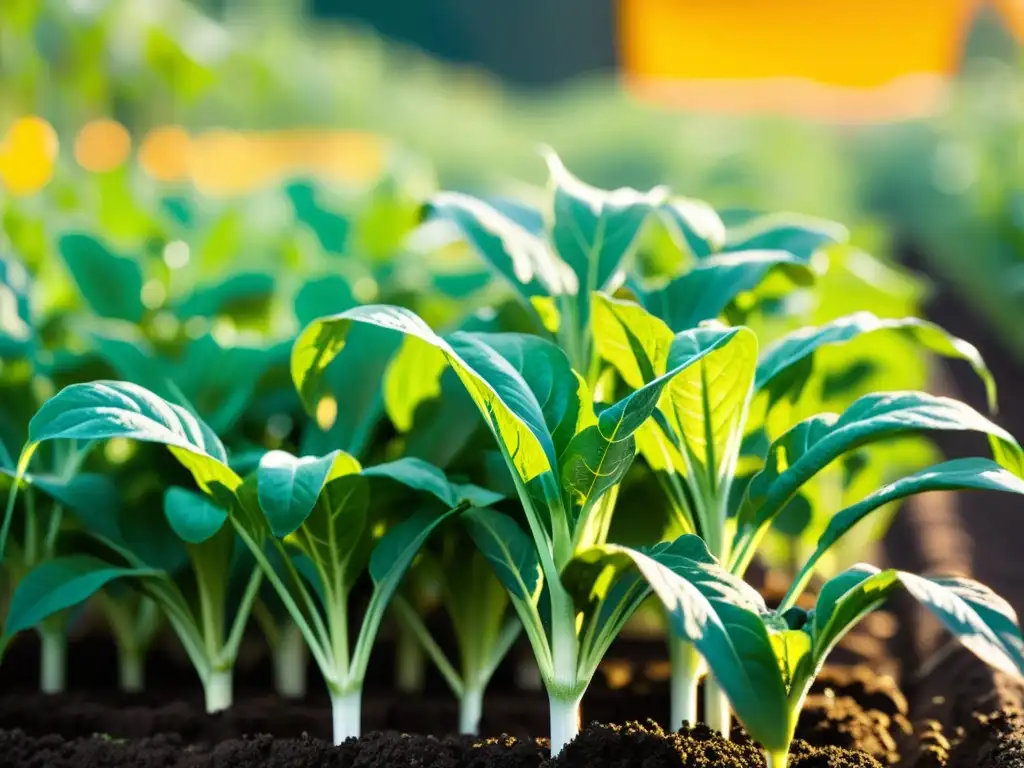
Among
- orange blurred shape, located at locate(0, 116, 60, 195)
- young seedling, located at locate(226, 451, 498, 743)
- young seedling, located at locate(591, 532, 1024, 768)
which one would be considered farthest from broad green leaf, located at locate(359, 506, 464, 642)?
orange blurred shape, located at locate(0, 116, 60, 195)

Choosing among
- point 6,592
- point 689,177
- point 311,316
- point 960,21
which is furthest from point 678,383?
point 960,21

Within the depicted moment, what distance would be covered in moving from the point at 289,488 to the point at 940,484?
1.93 ft

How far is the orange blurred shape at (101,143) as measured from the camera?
3696mm

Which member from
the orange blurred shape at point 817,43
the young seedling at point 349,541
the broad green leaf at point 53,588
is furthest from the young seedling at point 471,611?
the orange blurred shape at point 817,43

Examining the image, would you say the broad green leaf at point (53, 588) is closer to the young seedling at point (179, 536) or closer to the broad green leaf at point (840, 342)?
the young seedling at point (179, 536)

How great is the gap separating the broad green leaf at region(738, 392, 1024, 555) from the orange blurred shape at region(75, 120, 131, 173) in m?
3.00

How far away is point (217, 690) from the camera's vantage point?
1.28 meters

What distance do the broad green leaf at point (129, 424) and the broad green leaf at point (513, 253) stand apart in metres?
0.40

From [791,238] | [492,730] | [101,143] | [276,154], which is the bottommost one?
[492,730]

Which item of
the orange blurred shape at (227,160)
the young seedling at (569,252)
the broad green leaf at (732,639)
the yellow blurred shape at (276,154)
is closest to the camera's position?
the broad green leaf at (732,639)

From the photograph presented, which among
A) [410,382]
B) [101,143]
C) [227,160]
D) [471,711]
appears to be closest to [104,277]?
[410,382]

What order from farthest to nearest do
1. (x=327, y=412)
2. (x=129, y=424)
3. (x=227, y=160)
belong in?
(x=227, y=160), (x=327, y=412), (x=129, y=424)

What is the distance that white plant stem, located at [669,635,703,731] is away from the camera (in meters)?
1.14

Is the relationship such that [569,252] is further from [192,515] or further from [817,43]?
[817,43]
